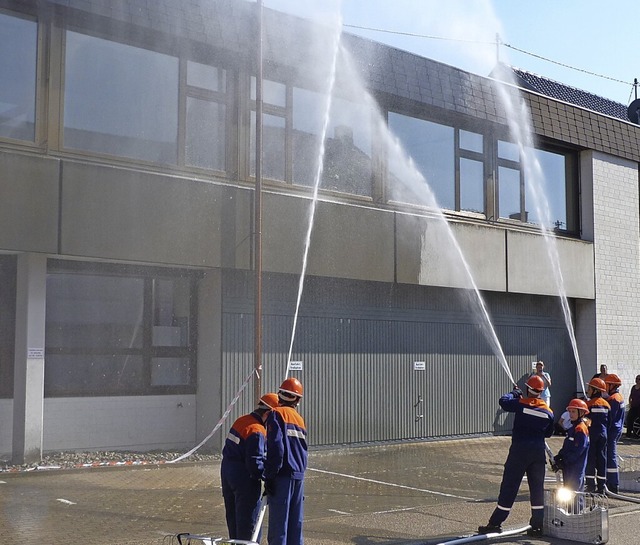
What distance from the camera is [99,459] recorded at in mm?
13969

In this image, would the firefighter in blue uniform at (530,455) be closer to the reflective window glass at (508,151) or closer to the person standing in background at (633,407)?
the reflective window glass at (508,151)

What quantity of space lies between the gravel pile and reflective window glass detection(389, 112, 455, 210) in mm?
6865

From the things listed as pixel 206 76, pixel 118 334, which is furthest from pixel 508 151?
pixel 118 334

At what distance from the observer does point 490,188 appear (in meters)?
20.1

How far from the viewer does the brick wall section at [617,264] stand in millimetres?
22453

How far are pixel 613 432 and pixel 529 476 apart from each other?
3.77 meters

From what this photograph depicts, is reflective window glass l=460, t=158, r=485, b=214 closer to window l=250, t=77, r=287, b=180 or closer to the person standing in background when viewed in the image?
window l=250, t=77, r=287, b=180

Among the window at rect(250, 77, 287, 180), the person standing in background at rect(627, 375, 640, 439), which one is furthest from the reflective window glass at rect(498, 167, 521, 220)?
the window at rect(250, 77, 287, 180)

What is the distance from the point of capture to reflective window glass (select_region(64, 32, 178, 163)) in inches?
549

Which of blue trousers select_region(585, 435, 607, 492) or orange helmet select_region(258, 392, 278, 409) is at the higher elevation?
orange helmet select_region(258, 392, 278, 409)

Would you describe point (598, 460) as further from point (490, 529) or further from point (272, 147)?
point (272, 147)

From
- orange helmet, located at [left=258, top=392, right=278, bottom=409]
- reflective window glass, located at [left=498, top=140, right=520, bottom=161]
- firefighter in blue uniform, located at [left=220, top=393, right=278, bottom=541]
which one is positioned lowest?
firefighter in blue uniform, located at [left=220, top=393, right=278, bottom=541]

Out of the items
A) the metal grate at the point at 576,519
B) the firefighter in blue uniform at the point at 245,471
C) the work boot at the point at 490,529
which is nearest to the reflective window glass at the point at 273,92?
the metal grate at the point at 576,519

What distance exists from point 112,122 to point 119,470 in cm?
548
